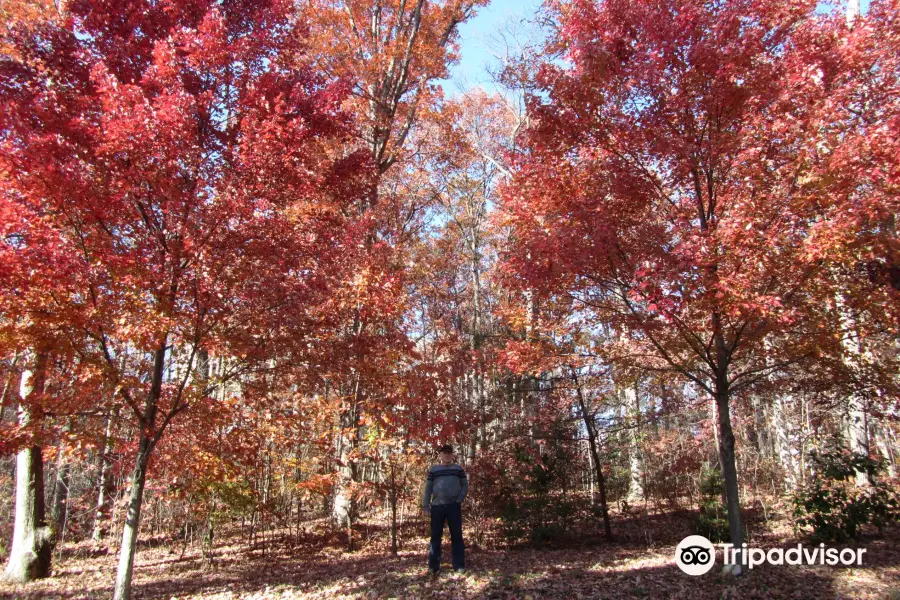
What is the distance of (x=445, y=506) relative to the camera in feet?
→ 19.9

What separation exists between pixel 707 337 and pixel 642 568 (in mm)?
3170

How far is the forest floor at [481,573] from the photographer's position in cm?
501

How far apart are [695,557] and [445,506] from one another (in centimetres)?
328

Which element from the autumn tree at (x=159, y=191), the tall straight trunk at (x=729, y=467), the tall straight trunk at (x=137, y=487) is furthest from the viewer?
the tall straight trunk at (x=729, y=467)

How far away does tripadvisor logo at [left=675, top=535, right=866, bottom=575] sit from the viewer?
5668 mm

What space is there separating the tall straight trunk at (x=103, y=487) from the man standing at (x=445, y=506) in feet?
12.0

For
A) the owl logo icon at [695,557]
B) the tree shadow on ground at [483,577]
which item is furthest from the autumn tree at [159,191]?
the owl logo icon at [695,557]

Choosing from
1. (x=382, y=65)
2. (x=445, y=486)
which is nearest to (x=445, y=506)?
(x=445, y=486)

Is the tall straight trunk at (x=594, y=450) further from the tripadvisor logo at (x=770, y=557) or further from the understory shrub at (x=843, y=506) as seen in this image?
the understory shrub at (x=843, y=506)

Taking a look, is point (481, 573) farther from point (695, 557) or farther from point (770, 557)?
point (770, 557)

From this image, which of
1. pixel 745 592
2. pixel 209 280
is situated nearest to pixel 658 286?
pixel 745 592

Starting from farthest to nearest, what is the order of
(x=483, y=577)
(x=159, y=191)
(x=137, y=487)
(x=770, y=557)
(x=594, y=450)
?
(x=594, y=450) → (x=770, y=557) → (x=483, y=577) → (x=137, y=487) → (x=159, y=191)

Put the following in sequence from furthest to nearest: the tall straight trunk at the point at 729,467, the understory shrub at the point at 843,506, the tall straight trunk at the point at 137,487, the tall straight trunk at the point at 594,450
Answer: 1. the tall straight trunk at the point at 594,450
2. the understory shrub at the point at 843,506
3. the tall straight trunk at the point at 729,467
4. the tall straight trunk at the point at 137,487

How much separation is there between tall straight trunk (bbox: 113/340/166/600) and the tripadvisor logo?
248 inches
